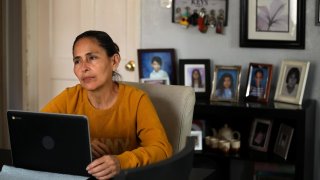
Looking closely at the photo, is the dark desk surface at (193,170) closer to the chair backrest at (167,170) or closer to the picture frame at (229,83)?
the chair backrest at (167,170)

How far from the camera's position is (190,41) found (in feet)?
11.6

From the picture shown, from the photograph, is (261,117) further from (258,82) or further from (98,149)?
(98,149)

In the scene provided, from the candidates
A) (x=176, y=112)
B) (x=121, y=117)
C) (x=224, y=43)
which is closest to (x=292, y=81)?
(x=224, y=43)

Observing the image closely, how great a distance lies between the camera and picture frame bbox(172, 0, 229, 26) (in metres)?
3.42

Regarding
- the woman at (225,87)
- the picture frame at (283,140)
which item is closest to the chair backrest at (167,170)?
the picture frame at (283,140)

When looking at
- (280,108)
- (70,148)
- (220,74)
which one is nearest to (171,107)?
(70,148)

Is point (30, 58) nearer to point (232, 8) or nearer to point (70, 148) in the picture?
point (232, 8)

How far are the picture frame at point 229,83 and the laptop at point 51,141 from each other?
1.85 m

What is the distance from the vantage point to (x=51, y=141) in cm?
155

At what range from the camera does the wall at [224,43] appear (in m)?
3.25

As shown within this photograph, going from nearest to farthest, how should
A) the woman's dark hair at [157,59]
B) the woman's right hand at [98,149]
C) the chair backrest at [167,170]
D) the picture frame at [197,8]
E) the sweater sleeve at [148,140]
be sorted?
the chair backrest at [167,170] < the sweater sleeve at [148,140] < the woman's right hand at [98,149] < the picture frame at [197,8] < the woman's dark hair at [157,59]

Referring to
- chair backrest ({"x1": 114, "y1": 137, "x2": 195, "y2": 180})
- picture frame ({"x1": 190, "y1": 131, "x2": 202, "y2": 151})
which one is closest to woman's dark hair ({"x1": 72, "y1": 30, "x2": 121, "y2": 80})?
chair backrest ({"x1": 114, "y1": 137, "x2": 195, "y2": 180})

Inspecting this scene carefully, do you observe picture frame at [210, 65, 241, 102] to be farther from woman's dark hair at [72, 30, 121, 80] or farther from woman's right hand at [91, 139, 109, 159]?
woman's right hand at [91, 139, 109, 159]

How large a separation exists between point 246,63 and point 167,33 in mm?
554
